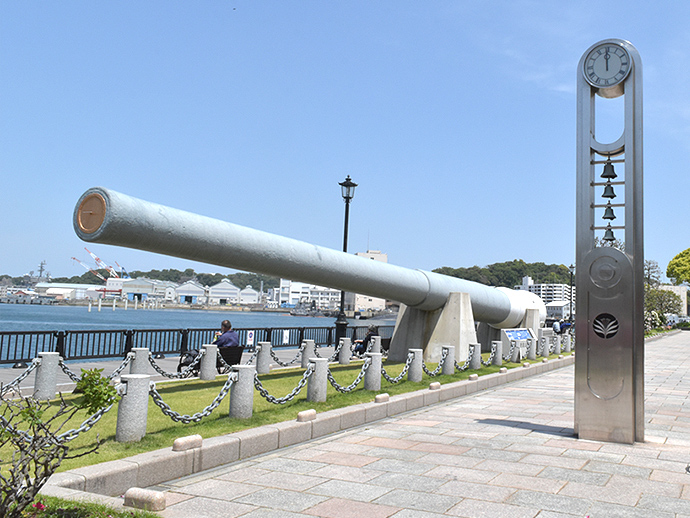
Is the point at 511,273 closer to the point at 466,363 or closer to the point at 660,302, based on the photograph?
the point at 660,302

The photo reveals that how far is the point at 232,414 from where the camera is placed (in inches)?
300

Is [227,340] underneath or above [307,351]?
above

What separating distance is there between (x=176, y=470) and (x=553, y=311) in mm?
116322

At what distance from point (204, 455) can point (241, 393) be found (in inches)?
62.8

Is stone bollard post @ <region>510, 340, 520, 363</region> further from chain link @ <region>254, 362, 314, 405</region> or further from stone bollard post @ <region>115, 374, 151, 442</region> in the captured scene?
stone bollard post @ <region>115, 374, 151, 442</region>

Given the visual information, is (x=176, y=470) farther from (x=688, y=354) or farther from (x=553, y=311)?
(x=553, y=311)

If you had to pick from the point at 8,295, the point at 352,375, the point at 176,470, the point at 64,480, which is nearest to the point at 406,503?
the point at 176,470

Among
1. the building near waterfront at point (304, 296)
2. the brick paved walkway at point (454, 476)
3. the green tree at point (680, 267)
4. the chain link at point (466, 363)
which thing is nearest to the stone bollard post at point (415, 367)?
the chain link at point (466, 363)

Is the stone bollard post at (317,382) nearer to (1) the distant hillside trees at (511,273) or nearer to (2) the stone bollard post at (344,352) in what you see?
(2) the stone bollard post at (344,352)

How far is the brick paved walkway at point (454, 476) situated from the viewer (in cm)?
494

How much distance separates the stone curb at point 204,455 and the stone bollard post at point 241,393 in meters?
0.51

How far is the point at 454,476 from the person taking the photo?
19.5ft

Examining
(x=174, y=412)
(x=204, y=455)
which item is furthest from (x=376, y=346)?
(x=204, y=455)

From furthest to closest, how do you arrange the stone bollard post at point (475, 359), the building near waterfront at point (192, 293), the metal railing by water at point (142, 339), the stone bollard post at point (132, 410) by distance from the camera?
the building near waterfront at point (192, 293)
the stone bollard post at point (475, 359)
the metal railing by water at point (142, 339)
the stone bollard post at point (132, 410)
